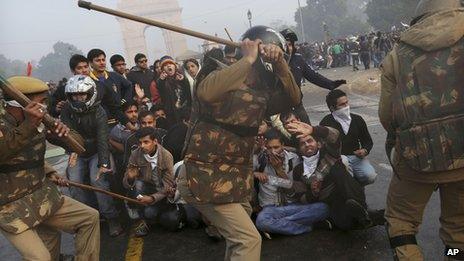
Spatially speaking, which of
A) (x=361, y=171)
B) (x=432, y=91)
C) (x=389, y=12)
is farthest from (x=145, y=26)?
(x=432, y=91)

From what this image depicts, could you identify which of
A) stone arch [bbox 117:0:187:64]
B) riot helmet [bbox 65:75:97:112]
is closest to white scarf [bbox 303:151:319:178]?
riot helmet [bbox 65:75:97:112]

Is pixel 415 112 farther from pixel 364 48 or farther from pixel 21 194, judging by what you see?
pixel 364 48

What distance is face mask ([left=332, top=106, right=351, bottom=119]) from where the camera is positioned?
440 cm

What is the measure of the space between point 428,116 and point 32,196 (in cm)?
257

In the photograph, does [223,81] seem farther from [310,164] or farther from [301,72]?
[301,72]

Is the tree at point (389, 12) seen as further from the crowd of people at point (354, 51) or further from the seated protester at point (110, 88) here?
the seated protester at point (110, 88)

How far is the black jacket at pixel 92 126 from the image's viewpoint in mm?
4414

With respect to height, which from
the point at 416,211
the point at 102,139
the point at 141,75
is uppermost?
the point at 141,75

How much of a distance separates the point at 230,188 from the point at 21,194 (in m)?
1.38

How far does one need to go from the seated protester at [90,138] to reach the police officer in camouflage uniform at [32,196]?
1.16 meters

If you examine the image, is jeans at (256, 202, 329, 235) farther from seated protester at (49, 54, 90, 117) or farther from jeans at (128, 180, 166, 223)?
seated protester at (49, 54, 90, 117)

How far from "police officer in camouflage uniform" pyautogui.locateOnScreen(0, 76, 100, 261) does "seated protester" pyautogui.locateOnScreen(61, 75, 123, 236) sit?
1.16 meters

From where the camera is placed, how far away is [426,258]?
10.4ft

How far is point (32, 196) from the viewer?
279cm
